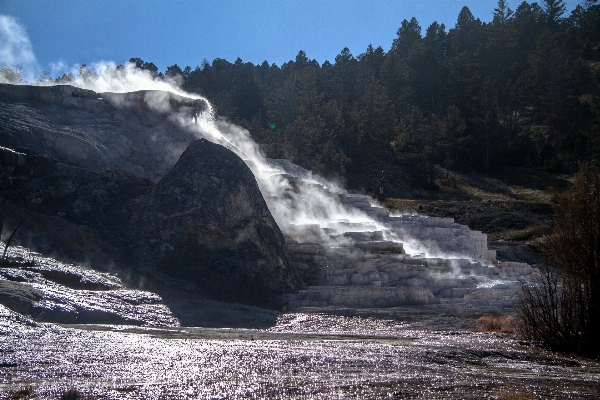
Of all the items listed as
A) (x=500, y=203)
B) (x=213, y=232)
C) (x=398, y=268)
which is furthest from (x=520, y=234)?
(x=213, y=232)

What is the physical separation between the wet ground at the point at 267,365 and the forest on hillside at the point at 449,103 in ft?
116

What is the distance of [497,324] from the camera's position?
60.7 feet

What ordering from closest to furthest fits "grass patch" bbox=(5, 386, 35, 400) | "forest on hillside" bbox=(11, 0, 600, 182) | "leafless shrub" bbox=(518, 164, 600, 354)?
"grass patch" bbox=(5, 386, 35, 400) < "leafless shrub" bbox=(518, 164, 600, 354) < "forest on hillside" bbox=(11, 0, 600, 182)

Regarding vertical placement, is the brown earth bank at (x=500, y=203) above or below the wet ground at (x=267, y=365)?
above

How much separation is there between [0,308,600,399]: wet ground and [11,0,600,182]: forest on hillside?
35381mm

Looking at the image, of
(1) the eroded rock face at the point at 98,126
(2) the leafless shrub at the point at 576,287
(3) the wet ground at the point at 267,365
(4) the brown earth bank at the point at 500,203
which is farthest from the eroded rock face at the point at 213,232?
(4) the brown earth bank at the point at 500,203

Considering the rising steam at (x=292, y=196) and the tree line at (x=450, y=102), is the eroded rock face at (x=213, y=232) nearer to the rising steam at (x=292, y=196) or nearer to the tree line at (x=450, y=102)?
the rising steam at (x=292, y=196)

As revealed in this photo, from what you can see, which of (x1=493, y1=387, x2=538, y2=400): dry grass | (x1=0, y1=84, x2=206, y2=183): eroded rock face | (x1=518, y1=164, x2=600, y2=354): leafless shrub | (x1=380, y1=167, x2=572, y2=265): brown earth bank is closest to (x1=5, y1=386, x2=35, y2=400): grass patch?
(x1=493, y1=387, x2=538, y2=400): dry grass

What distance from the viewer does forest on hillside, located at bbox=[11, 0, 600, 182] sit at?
54.9m

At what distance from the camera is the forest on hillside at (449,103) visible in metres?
54.9

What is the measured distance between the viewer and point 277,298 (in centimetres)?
2030

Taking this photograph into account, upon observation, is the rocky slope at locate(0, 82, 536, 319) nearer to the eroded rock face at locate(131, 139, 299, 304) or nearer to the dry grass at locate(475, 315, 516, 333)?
the eroded rock face at locate(131, 139, 299, 304)

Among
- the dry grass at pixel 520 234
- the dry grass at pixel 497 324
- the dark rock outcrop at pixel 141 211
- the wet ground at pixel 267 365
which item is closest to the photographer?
the wet ground at pixel 267 365

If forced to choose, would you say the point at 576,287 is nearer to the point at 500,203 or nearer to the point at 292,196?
the point at 292,196
